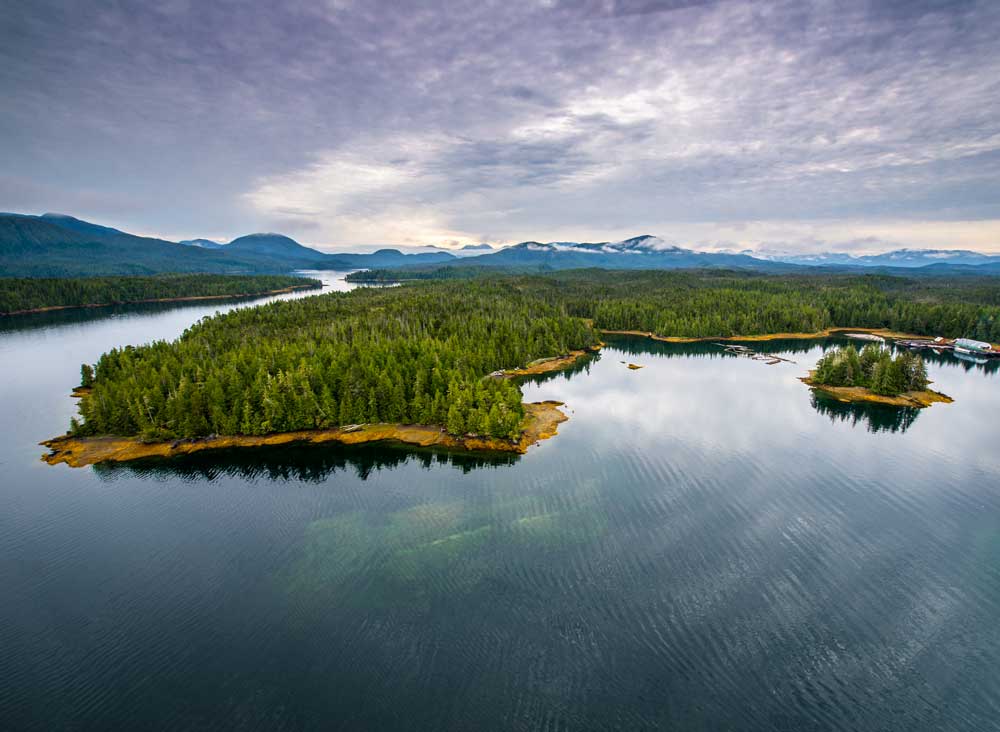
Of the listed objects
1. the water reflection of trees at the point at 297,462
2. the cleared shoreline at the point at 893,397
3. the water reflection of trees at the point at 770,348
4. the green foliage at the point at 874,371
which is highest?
the green foliage at the point at 874,371

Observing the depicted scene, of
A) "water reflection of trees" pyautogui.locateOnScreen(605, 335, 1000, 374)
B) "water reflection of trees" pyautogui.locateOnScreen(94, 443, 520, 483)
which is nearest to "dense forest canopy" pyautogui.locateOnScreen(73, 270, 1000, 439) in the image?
"water reflection of trees" pyautogui.locateOnScreen(94, 443, 520, 483)

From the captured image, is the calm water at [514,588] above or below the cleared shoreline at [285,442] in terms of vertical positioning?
below

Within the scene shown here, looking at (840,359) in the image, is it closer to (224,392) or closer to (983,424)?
(983,424)

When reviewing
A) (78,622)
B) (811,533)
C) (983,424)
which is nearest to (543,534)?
(811,533)

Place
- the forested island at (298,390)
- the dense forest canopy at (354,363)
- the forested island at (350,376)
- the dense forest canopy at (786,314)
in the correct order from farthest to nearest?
1. the dense forest canopy at (786,314)
2. the dense forest canopy at (354,363)
3. the forested island at (350,376)
4. the forested island at (298,390)

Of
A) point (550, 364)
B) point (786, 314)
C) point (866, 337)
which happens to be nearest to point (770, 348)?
point (786, 314)

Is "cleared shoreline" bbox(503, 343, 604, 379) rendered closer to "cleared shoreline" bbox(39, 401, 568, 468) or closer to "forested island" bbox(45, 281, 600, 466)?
"forested island" bbox(45, 281, 600, 466)

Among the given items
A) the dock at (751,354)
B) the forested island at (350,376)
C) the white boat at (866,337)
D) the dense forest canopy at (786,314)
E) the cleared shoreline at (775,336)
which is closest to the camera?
the forested island at (350,376)

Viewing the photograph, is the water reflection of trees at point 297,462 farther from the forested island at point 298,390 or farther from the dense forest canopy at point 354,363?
the dense forest canopy at point 354,363

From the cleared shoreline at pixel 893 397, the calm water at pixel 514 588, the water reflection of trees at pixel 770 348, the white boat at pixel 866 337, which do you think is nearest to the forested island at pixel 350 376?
the cleared shoreline at pixel 893 397
